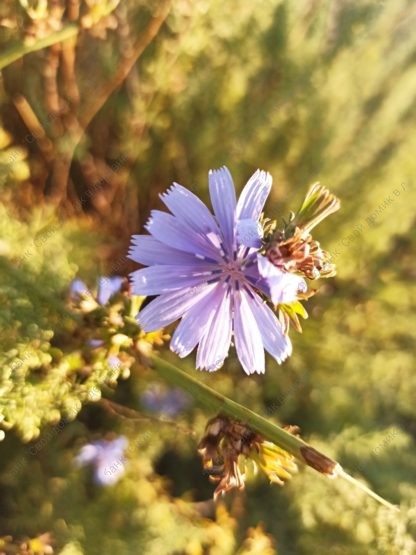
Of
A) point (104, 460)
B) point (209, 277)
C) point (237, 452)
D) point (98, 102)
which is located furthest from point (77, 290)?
point (98, 102)

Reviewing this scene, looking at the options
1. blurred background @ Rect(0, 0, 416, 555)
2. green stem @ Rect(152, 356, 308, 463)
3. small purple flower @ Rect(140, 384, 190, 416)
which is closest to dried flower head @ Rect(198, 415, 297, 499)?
green stem @ Rect(152, 356, 308, 463)

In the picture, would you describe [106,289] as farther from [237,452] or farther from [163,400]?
[163,400]

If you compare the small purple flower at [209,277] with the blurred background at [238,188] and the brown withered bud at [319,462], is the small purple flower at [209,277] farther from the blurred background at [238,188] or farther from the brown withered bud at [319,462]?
the blurred background at [238,188]

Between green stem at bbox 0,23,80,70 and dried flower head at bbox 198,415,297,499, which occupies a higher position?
green stem at bbox 0,23,80,70

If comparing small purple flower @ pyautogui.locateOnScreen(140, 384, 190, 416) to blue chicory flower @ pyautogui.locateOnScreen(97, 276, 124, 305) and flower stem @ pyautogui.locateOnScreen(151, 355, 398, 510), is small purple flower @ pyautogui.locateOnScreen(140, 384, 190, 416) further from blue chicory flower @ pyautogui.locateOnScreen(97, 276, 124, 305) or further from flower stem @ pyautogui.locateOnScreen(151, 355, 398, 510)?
flower stem @ pyautogui.locateOnScreen(151, 355, 398, 510)

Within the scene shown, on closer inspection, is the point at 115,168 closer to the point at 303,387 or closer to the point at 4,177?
the point at 4,177

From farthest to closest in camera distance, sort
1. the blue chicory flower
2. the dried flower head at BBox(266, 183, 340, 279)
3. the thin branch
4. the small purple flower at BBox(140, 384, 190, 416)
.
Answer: the small purple flower at BBox(140, 384, 190, 416), the thin branch, the blue chicory flower, the dried flower head at BBox(266, 183, 340, 279)
